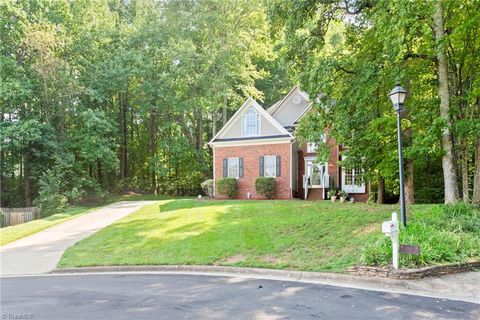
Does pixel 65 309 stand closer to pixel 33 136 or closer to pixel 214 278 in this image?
pixel 214 278

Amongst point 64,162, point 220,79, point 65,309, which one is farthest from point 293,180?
point 65,309

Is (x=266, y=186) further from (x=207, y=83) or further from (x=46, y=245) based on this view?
(x=46, y=245)

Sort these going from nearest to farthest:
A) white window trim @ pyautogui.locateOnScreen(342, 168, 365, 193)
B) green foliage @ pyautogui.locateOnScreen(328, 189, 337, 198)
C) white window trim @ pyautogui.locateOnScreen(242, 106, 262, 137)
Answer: green foliage @ pyautogui.locateOnScreen(328, 189, 337, 198)
white window trim @ pyautogui.locateOnScreen(342, 168, 365, 193)
white window trim @ pyautogui.locateOnScreen(242, 106, 262, 137)

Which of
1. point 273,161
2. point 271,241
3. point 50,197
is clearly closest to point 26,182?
point 50,197

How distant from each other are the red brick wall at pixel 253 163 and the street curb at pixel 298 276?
14.0m

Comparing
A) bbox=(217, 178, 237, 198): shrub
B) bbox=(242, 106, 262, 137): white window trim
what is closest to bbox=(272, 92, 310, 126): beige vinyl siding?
bbox=(242, 106, 262, 137): white window trim

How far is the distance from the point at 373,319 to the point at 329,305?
0.78m

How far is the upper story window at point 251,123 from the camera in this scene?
2334cm

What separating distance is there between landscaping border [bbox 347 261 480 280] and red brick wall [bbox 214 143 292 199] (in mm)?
14819

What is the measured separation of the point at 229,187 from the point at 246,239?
1232 cm

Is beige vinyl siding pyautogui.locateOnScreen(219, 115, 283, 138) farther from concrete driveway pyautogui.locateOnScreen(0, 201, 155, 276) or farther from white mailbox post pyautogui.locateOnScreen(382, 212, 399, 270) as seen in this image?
white mailbox post pyautogui.locateOnScreen(382, 212, 399, 270)

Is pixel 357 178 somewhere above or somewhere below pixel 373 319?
above

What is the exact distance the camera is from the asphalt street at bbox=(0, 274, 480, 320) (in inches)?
208

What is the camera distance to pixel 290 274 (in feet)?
25.5
